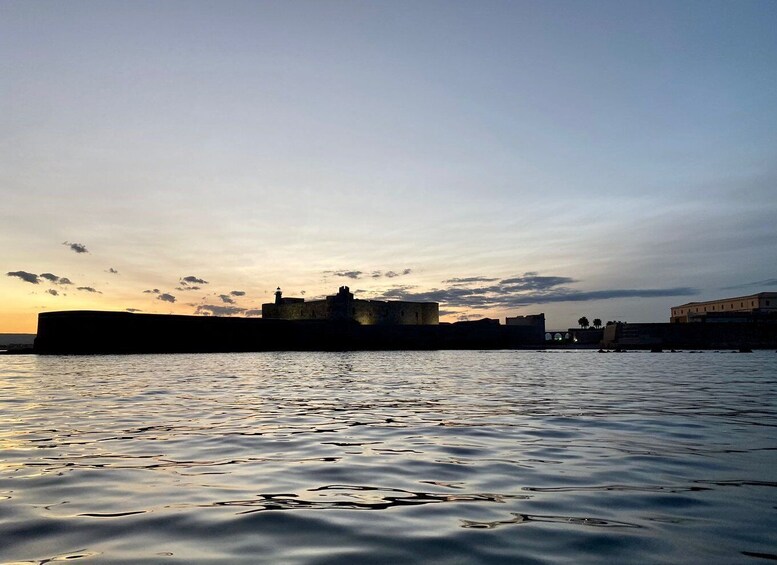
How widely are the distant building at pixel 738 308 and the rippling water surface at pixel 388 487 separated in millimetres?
121929

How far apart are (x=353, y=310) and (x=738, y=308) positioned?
3464 inches

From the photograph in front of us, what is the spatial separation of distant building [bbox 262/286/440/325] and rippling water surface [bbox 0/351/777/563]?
85871 mm

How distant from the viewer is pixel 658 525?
452 cm

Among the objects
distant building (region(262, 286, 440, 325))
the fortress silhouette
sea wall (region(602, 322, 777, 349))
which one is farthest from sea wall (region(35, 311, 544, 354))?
sea wall (region(602, 322, 777, 349))

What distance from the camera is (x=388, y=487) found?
588 centimetres

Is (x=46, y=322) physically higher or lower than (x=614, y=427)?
higher

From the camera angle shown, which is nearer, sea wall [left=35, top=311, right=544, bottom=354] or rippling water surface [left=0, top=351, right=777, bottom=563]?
rippling water surface [left=0, top=351, right=777, bottom=563]

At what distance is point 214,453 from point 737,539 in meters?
6.13

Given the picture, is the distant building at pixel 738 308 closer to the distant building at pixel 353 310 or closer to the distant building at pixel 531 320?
the distant building at pixel 531 320

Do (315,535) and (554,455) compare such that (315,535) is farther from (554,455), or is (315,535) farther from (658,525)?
(554,455)

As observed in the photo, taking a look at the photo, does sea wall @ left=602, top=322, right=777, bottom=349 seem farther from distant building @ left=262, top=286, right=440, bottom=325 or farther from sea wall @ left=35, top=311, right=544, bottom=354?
distant building @ left=262, top=286, right=440, bottom=325

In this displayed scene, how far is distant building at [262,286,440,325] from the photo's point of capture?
101 metres

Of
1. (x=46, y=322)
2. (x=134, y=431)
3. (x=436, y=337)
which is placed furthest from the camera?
(x=436, y=337)

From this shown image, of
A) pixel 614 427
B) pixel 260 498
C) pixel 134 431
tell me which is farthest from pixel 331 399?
pixel 260 498
